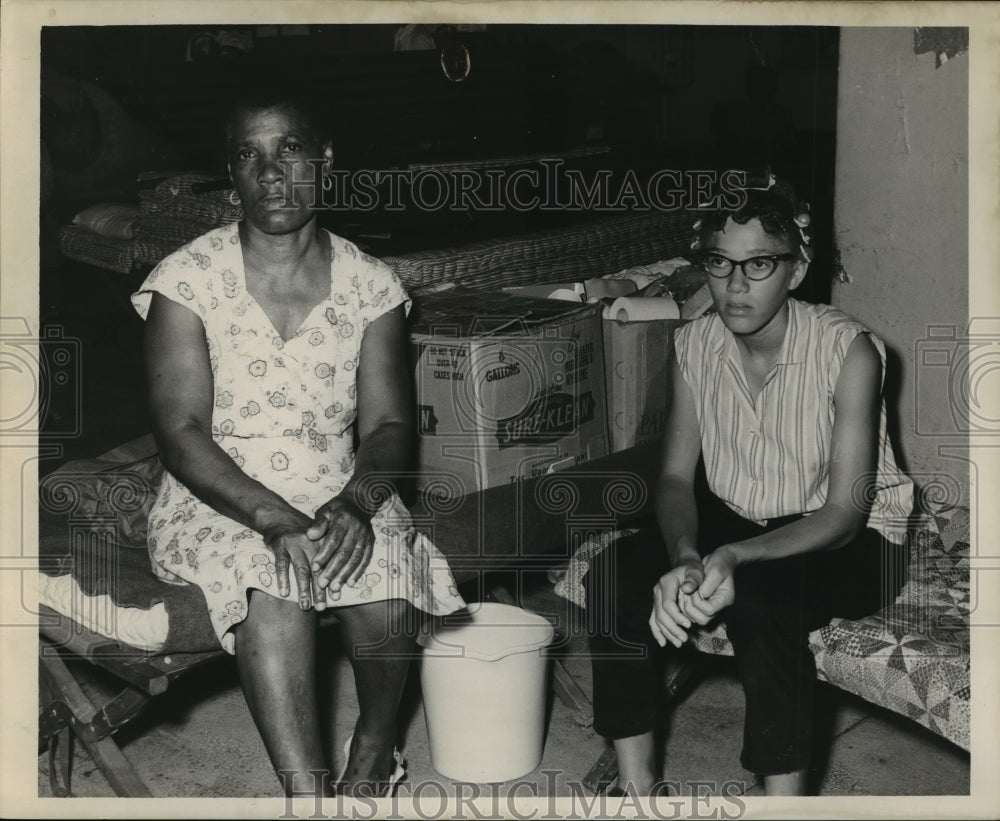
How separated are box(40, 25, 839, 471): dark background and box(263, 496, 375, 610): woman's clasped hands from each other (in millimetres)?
2303

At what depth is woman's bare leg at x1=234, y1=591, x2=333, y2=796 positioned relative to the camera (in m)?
2.63

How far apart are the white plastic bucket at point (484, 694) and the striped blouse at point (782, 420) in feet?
2.35

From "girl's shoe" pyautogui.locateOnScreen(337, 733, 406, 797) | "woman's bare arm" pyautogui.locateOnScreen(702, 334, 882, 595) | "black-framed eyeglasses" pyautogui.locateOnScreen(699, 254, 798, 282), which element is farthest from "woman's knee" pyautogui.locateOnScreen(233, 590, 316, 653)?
"black-framed eyeglasses" pyautogui.locateOnScreen(699, 254, 798, 282)

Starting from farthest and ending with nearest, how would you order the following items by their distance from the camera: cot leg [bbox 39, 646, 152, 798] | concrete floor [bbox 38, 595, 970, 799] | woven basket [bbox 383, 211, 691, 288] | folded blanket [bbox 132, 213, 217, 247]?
folded blanket [bbox 132, 213, 217, 247]
woven basket [bbox 383, 211, 691, 288]
concrete floor [bbox 38, 595, 970, 799]
cot leg [bbox 39, 646, 152, 798]

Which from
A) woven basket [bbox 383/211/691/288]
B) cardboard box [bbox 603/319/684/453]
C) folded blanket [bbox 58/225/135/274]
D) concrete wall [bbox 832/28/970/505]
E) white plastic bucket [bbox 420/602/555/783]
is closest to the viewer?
white plastic bucket [bbox 420/602/555/783]

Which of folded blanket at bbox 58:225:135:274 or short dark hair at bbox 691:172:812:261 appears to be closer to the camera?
short dark hair at bbox 691:172:812:261

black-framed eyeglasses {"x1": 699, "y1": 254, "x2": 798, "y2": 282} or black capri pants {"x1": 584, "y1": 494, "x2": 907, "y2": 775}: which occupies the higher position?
black-framed eyeglasses {"x1": 699, "y1": 254, "x2": 798, "y2": 282}

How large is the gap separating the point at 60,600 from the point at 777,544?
189 cm

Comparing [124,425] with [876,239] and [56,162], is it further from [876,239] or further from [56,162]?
[876,239]

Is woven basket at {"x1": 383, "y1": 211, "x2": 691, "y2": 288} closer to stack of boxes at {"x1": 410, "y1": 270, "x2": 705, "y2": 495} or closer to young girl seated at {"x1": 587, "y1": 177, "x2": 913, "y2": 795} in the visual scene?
stack of boxes at {"x1": 410, "y1": 270, "x2": 705, "y2": 495}

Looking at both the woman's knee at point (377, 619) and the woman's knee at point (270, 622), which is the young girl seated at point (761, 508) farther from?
the woman's knee at point (270, 622)

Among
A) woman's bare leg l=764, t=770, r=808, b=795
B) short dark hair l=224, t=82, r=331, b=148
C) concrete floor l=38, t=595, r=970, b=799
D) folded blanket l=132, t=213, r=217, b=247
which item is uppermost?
folded blanket l=132, t=213, r=217, b=247

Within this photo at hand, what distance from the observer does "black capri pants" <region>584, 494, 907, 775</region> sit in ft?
8.68

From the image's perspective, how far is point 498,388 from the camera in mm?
3561
